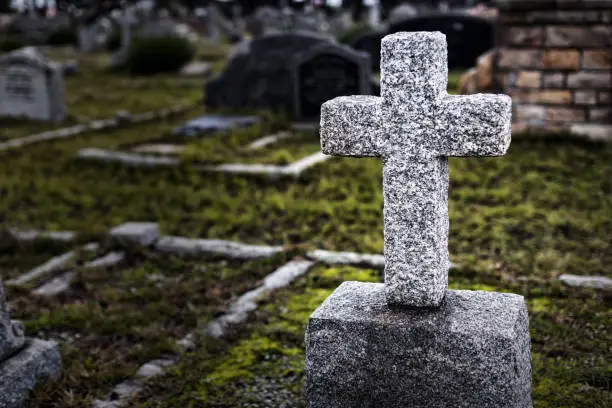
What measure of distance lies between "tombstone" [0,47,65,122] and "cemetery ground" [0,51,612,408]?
2.45 m

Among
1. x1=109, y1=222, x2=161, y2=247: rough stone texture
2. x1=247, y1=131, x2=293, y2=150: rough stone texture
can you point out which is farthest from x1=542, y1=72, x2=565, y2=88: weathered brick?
x1=109, y1=222, x2=161, y2=247: rough stone texture

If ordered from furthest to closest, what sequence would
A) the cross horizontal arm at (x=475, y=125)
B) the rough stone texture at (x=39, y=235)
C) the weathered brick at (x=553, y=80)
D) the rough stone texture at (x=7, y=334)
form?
the weathered brick at (x=553, y=80) → the rough stone texture at (x=39, y=235) → the rough stone texture at (x=7, y=334) → the cross horizontal arm at (x=475, y=125)

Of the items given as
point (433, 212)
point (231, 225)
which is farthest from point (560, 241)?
point (433, 212)

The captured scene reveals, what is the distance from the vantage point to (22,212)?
263 inches

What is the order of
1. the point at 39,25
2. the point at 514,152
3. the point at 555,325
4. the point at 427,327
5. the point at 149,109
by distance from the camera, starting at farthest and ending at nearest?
the point at 39,25, the point at 149,109, the point at 514,152, the point at 555,325, the point at 427,327

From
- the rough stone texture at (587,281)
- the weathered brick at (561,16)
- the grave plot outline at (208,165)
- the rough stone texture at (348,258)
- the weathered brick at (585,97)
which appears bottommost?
the rough stone texture at (348,258)

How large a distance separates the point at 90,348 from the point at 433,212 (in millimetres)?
2160

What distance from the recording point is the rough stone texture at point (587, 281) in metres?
4.38

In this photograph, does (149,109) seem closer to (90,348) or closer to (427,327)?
(90,348)

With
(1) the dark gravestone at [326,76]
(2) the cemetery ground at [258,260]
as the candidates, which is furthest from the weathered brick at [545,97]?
(1) the dark gravestone at [326,76]

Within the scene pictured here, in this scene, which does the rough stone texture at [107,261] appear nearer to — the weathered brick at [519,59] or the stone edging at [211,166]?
the stone edging at [211,166]

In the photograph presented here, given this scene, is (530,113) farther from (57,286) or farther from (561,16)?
(57,286)

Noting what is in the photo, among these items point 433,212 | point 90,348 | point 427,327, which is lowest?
point 90,348

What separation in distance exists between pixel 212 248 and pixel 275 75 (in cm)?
577
